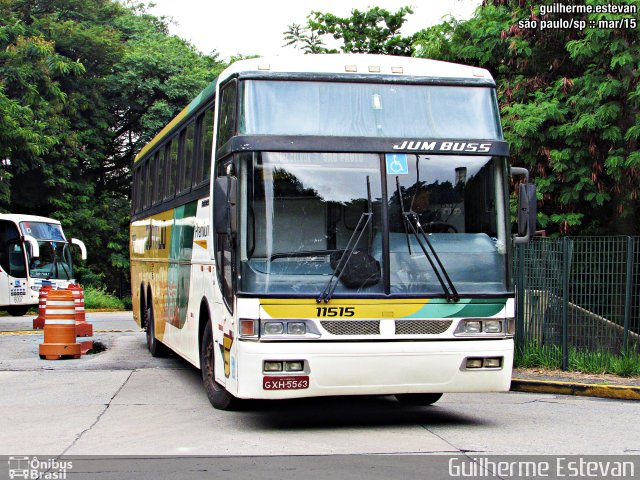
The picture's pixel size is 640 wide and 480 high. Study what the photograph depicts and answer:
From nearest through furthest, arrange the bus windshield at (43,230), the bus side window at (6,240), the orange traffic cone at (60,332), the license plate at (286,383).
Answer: the license plate at (286,383) → the orange traffic cone at (60,332) → the bus side window at (6,240) → the bus windshield at (43,230)

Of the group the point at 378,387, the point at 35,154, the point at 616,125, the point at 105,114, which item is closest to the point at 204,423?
the point at 378,387

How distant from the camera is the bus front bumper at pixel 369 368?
28.0 ft

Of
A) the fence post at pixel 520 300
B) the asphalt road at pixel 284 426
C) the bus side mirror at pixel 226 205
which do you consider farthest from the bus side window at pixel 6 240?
the bus side mirror at pixel 226 205

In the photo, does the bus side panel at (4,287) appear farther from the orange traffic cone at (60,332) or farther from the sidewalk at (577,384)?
the sidewalk at (577,384)

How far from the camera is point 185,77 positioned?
40.6 metres

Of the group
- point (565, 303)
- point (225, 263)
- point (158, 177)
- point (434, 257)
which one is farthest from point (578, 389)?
point (158, 177)

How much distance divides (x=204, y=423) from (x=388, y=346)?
2.11 meters

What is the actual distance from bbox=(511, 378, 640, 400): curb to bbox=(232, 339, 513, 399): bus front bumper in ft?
11.6

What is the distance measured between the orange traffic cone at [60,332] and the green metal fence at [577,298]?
7092 mm

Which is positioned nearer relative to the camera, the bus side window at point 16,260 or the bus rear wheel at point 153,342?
the bus rear wheel at point 153,342

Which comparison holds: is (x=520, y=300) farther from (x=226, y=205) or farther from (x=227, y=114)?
(x=226, y=205)

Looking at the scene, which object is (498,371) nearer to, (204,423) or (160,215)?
(204,423)

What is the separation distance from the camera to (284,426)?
30.7ft

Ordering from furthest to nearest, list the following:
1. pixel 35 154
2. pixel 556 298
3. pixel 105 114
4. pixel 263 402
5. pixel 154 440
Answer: pixel 105 114
pixel 35 154
pixel 556 298
pixel 263 402
pixel 154 440
